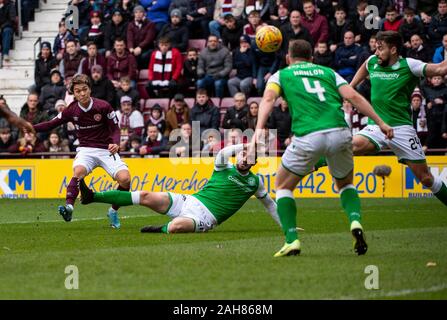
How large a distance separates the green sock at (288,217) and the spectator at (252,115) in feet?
42.6

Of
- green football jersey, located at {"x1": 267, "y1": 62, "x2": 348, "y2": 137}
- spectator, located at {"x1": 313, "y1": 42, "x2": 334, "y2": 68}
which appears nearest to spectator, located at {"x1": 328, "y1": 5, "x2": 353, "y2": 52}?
spectator, located at {"x1": 313, "y1": 42, "x2": 334, "y2": 68}

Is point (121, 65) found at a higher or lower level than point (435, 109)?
higher

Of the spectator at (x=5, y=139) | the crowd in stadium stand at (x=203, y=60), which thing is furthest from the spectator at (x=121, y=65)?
the spectator at (x=5, y=139)

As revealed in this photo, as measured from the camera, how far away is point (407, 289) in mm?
8141

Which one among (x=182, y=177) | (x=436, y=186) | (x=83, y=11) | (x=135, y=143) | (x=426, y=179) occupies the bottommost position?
(x=182, y=177)

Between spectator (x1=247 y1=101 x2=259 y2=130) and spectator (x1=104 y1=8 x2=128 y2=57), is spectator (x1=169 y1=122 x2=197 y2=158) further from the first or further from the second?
spectator (x1=104 y1=8 x2=128 y2=57)

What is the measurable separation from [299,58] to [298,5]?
1539 centimetres

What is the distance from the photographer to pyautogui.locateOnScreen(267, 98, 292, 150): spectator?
23938mm

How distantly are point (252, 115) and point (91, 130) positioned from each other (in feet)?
25.4

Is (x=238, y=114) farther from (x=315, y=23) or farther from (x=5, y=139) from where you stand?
(x=5, y=139)

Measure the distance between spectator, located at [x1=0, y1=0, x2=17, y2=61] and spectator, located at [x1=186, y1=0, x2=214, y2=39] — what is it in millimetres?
5703

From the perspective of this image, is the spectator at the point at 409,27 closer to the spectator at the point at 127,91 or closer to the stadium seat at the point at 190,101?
the stadium seat at the point at 190,101

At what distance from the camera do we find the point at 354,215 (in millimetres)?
10578

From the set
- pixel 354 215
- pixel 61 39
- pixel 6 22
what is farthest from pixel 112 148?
pixel 6 22
